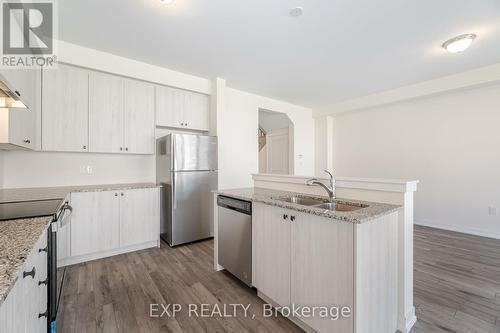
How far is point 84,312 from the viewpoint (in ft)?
5.94

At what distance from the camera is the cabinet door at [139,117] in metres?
3.17

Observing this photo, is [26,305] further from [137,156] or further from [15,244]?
[137,156]

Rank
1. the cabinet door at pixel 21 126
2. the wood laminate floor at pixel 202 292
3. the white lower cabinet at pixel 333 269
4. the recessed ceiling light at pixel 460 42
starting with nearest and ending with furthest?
1. the white lower cabinet at pixel 333 269
2. the wood laminate floor at pixel 202 292
3. the cabinet door at pixel 21 126
4. the recessed ceiling light at pixel 460 42

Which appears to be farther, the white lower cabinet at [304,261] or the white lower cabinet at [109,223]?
the white lower cabinet at [109,223]

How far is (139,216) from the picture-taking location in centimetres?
304

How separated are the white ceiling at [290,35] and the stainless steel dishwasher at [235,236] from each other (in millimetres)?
1859

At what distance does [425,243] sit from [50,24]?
18.0 ft

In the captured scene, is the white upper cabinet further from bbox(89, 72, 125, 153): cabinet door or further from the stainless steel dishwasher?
the stainless steel dishwasher

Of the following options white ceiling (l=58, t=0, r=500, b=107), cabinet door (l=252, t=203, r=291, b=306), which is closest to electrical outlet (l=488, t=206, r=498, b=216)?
white ceiling (l=58, t=0, r=500, b=107)

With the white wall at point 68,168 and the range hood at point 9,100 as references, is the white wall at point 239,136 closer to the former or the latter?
the white wall at point 68,168

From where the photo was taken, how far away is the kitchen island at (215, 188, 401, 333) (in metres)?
1.30

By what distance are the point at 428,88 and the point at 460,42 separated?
1481 mm

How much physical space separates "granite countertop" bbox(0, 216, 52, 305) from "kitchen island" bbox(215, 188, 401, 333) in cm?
138

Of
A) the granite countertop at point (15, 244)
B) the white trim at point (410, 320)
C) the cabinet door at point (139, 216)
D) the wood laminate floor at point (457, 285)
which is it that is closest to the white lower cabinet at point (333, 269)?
the white trim at point (410, 320)
